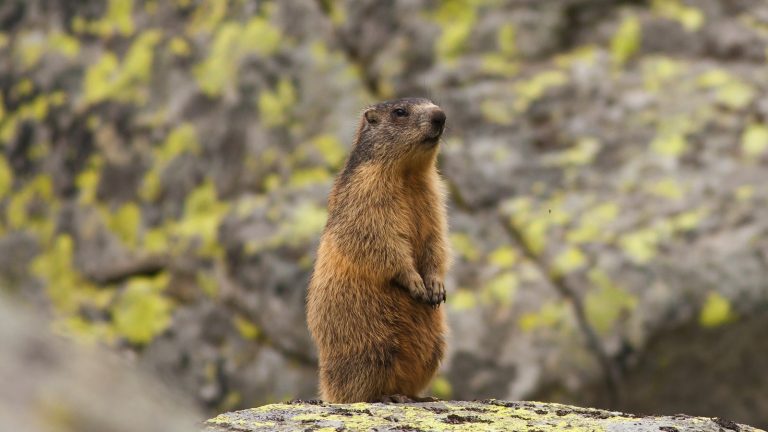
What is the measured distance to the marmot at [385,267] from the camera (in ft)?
21.7

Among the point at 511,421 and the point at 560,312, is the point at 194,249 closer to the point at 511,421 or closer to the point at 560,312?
the point at 560,312

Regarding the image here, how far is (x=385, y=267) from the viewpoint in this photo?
22.9 feet

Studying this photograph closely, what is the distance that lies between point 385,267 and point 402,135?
4.42 feet

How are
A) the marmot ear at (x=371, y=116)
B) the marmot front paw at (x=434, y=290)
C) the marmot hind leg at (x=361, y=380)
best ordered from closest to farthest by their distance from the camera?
1. the marmot hind leg at (x=361, y=380)
2. the marmot front paw at (x=434, y=290)
3. the marmot ear at (x=371, y=116)

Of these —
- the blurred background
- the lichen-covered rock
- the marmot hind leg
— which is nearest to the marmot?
the marmot hind leg

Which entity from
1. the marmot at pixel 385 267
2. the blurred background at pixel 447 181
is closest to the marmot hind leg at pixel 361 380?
the marmot at pixel 385 267

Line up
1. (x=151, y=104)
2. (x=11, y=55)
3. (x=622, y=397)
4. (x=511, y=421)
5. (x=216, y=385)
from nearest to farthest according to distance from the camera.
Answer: (x=511, y=421)
(x=622, y=397)
(x=216, y=385)
(x=151, y=104)
(x=11, y=55)

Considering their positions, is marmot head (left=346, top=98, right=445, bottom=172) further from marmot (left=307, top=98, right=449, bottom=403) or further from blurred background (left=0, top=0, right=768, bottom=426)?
blurred background (left=0, top=0, right=768, bottom=426)

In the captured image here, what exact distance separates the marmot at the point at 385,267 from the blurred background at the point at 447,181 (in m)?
2.29

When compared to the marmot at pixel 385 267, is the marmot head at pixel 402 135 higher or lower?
higher

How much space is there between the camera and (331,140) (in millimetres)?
11273

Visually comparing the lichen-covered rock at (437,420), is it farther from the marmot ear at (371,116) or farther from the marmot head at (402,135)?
the marmot ear at (371,116)

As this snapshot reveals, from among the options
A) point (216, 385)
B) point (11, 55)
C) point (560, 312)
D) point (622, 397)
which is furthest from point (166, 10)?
point (622, 397)

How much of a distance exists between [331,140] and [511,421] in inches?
250
